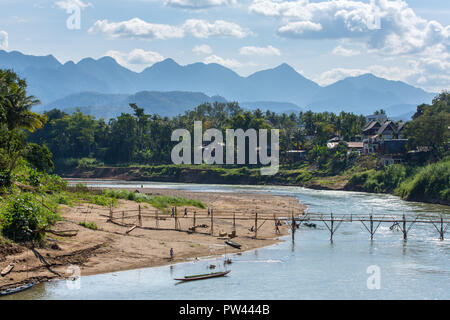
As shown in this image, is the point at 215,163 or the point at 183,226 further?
the point at 215,163

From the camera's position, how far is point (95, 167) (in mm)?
157250

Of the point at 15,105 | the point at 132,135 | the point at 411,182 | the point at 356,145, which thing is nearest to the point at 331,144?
the point at 356,145

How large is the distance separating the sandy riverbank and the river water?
1278mm

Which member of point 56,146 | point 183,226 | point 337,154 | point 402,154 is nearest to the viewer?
point 183,226

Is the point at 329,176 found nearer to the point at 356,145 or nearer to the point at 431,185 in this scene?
the point at 356,145

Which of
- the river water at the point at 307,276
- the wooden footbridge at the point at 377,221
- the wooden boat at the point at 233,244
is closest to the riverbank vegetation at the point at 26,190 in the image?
the river water at the point at 307,276

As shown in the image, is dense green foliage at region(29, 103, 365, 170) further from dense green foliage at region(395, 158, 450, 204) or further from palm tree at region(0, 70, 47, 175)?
palm tree at region(0, 70, 47, 175)

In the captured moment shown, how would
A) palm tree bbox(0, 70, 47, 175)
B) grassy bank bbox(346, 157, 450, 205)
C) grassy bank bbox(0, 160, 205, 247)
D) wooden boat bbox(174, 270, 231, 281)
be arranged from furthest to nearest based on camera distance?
1. grassy bank bbox(346, 157, 450, 205)
2. palm tree bbox(0, 70, 47, 175)
3. grassy bank bbox(0, 160, 205, 247)
4. wooden boat bbox(174, 270, 231, 281)

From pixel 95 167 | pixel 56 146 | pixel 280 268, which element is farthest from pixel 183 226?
pixel 56 146

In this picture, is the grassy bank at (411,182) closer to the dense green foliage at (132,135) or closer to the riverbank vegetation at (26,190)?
the riverbank vegetation at (26,190)

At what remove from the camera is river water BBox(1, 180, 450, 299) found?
3350cm

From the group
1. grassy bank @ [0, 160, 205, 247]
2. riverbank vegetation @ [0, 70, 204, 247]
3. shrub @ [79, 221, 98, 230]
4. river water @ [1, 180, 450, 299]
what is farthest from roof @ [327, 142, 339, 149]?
shrub @ [79, 221, 98, 230]
